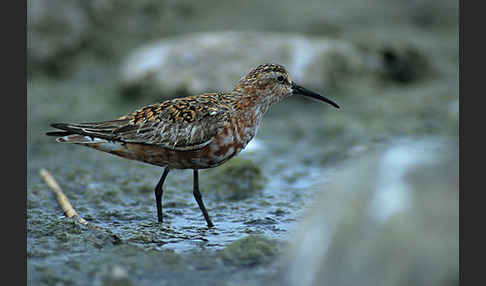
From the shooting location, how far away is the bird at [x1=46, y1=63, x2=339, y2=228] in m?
5.82

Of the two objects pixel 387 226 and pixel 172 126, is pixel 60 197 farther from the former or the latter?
pixel 387 226

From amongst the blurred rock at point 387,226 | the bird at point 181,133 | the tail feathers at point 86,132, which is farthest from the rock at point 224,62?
the blurred rock at point 387,226

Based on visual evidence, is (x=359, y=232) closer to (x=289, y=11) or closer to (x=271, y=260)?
(x=271, y=260)

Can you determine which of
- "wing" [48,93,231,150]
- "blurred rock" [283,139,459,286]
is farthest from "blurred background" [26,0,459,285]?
"wing" [48,93,231,150]

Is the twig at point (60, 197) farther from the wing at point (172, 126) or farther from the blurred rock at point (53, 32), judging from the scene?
the blurred rock at point (53, 32)

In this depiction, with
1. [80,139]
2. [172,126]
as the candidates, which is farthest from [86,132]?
[172,126]

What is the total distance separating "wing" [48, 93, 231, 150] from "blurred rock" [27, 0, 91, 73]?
5.39 m

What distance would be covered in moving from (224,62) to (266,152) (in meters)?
2.21

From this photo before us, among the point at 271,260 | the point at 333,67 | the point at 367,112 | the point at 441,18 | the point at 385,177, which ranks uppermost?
the point at 441,18

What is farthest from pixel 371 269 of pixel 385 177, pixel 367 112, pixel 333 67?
pixel 333 67

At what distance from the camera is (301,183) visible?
7422 mm

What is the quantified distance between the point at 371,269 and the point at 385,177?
59 cm

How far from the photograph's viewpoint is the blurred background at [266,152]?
3785 millimetres

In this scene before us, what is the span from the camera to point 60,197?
21.0ft
